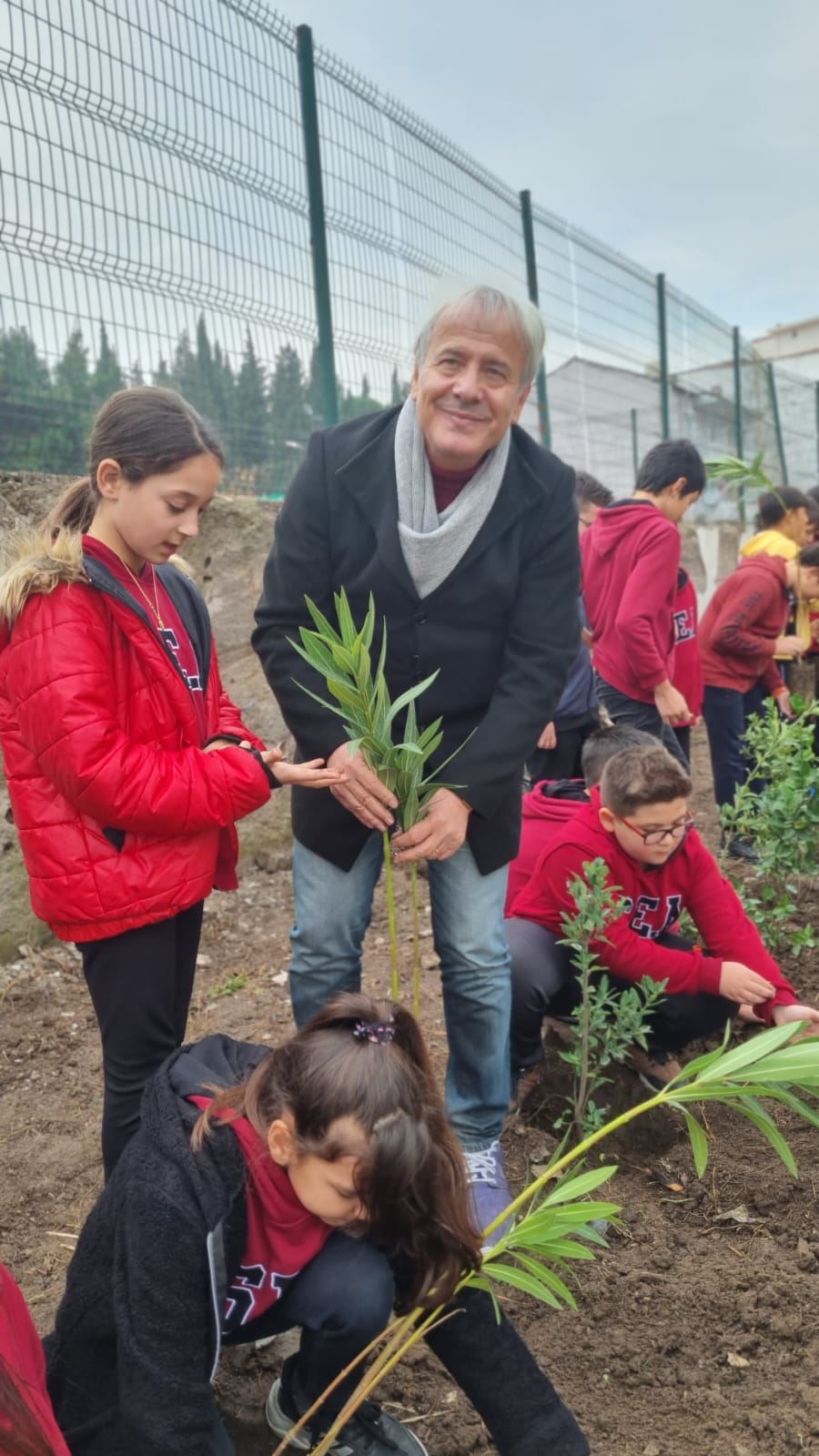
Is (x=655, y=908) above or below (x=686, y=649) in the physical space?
below

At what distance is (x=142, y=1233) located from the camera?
60.1 inches

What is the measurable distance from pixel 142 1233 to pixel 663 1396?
101 cm

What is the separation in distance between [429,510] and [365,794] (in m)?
0.58

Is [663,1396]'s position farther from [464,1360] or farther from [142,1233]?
[142,1233]

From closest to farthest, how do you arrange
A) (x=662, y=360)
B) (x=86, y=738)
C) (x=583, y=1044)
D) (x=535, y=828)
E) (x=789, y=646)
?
1. (x=86, y=738)
2. (x=583, y=1044)
3. (x=535, y=828)
4. (x=789, y=646)
5. (x=662, y=360)

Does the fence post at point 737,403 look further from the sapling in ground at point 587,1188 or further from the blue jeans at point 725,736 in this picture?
the sapling in ground at point 587,1188

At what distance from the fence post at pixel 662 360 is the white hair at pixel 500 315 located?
8.68 m

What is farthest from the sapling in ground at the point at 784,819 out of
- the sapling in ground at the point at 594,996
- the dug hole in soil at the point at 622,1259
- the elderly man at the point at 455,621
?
the elderly man at the point at 455,621

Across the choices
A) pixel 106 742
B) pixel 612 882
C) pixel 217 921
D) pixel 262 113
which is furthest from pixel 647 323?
pixel 106 742

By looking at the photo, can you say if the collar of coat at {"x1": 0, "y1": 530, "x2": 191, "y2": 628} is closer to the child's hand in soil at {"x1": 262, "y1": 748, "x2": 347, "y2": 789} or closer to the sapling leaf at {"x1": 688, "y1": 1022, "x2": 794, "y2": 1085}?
the child's hand in soil at {"x1": 262, "y1": 748, "x2": 347, "y2": 789}

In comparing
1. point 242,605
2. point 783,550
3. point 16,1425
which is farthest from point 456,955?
point 783,550

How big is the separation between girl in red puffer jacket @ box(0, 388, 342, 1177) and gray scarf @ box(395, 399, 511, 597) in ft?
1.19

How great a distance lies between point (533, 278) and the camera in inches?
307

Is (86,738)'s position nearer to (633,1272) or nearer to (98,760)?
(98,760)
